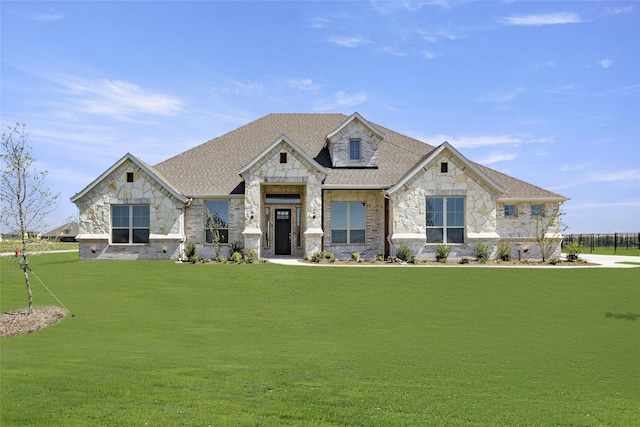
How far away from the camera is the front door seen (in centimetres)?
2930

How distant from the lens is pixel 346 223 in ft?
93.8

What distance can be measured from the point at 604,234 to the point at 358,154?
2897 centimetres

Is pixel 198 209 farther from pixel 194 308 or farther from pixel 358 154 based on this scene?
pixel 194 308

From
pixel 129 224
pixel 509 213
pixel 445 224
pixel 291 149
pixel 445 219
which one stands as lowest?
pixel 129 224

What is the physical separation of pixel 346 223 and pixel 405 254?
3947mm

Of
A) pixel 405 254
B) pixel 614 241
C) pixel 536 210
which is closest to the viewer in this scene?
pixel 405 254

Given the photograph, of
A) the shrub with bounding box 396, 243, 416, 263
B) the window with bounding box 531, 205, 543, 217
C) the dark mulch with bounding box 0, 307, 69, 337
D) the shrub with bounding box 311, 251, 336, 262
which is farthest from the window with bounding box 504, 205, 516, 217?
the dark mulch with bounding box 0, 307, 69, 337

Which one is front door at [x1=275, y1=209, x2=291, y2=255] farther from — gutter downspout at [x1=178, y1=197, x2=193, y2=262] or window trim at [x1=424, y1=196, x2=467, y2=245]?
window trim at [x1=424, y1=196, x2=467, y2=245]

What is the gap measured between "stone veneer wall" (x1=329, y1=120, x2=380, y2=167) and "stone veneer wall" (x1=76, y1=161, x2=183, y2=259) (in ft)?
31.2

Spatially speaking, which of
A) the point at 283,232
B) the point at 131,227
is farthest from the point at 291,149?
the point at 131,227

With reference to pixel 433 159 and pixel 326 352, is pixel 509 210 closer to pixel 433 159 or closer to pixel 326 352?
pixel 433 159

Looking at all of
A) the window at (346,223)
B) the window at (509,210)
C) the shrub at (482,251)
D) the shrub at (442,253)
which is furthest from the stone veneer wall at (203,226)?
the window at (509,210)

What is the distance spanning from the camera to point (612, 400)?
27.5 ft

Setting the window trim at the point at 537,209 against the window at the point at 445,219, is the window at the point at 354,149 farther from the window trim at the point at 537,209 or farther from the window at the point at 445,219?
the window trim at the point at 537,209
